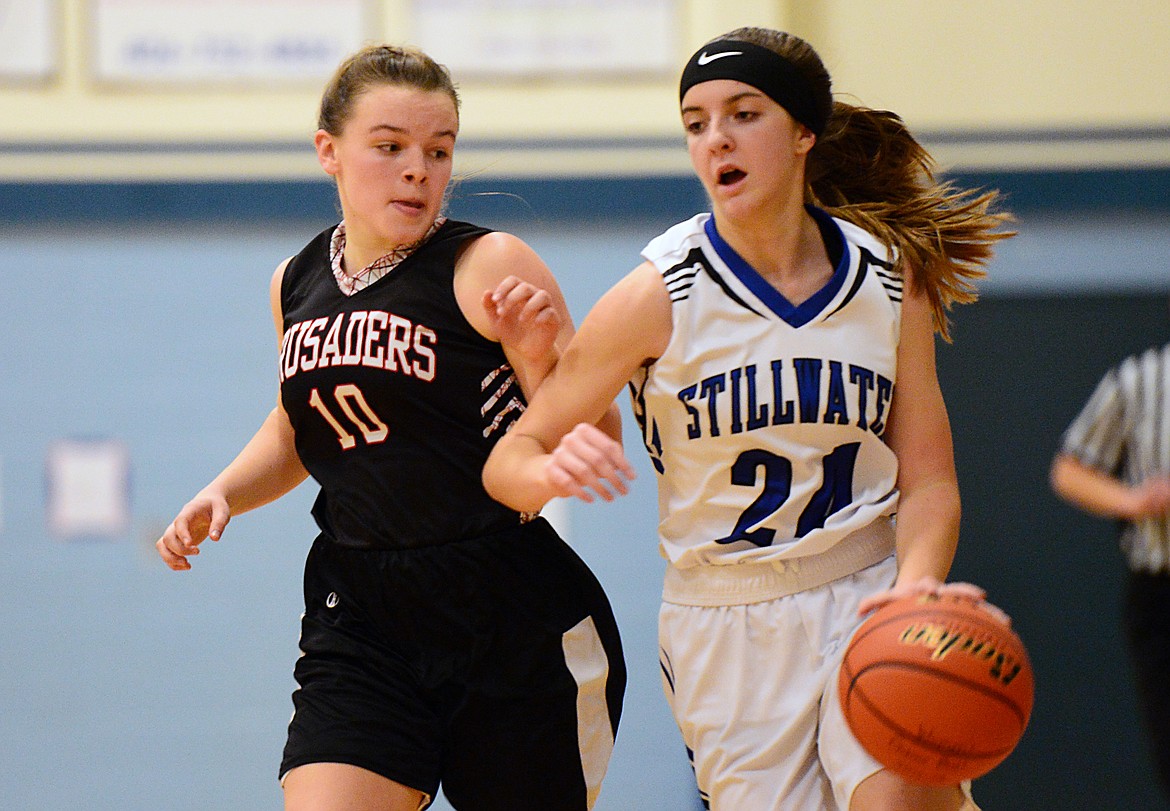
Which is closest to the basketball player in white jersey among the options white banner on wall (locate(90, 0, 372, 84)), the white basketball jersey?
the white basketball jersey

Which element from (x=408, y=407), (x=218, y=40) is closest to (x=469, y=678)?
(x=408, y=407)

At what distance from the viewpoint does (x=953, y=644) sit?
2.43m

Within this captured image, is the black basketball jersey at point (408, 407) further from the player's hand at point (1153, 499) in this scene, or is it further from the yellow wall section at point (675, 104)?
the yellow wall section at point (675, 104)

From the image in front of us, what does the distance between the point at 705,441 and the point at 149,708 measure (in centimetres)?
407

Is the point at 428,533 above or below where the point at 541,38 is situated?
below

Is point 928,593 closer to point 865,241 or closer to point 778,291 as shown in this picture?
point 778,291

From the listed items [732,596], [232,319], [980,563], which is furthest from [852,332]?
[232,319]

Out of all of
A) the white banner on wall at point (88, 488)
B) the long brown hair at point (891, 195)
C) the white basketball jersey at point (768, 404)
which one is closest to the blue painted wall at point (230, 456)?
the white banner on wall at point (88, 488)

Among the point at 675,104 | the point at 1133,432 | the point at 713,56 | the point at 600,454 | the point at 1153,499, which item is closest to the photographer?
the point at 600,454

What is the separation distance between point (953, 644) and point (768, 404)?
1.88 feet

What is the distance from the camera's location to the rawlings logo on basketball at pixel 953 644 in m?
2.43

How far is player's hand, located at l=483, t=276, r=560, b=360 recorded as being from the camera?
2.68 m

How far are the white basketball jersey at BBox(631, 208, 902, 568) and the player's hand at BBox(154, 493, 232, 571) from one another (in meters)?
0.96

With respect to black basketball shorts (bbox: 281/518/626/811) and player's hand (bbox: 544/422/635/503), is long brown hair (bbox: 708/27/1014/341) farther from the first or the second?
black basketball shorts (bbox: 281/518/626/811)
